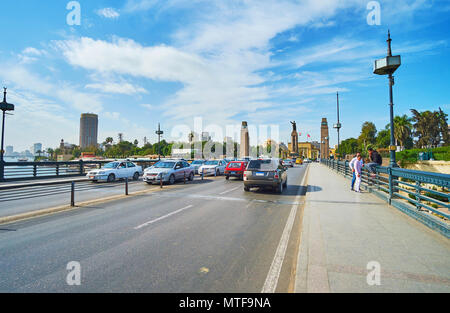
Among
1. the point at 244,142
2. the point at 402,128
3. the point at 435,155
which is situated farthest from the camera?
the point at 244,142

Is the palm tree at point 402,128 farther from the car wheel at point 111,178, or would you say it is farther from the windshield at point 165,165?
the car wheel at point 111,178

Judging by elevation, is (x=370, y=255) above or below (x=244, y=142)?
below

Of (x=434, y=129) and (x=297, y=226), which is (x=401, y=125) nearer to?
(x=434, y=129)

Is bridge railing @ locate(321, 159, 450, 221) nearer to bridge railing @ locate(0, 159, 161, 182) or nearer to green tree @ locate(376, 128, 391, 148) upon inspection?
bridge railing @ locate(0, 159, 161, 182)

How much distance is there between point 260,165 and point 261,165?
0.05m

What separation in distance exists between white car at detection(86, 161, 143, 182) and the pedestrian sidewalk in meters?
15.1

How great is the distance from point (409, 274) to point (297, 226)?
10.0 feet

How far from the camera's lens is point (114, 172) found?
1777 centimetres

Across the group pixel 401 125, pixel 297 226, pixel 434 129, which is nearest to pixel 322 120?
pixel 401 125

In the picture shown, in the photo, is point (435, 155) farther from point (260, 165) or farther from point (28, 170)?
point (28, 170)

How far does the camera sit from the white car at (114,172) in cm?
1699

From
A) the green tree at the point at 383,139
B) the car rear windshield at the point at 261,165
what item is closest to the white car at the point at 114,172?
the car rear windshield at the point at 261,165

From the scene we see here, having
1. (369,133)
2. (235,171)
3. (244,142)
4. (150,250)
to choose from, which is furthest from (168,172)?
(369,133)
